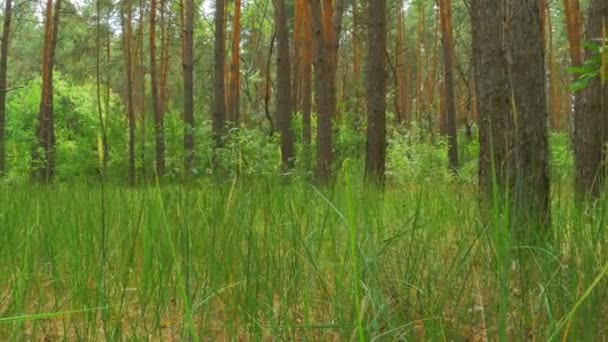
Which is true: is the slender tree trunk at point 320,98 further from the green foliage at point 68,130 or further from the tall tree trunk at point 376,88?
the green foliage at point 68,130


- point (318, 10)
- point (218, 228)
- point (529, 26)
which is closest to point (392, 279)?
point (218, 228)

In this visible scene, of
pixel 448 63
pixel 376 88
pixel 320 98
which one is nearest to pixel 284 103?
pixel 320 98

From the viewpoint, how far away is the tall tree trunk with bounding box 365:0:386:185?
876cm

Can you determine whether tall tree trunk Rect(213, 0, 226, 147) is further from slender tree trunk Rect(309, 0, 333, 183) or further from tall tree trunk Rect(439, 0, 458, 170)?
tall tree trunk Rect(439, 0, 458, 170)

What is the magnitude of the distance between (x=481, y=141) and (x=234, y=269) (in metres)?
2.97

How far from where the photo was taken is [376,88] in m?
8.77

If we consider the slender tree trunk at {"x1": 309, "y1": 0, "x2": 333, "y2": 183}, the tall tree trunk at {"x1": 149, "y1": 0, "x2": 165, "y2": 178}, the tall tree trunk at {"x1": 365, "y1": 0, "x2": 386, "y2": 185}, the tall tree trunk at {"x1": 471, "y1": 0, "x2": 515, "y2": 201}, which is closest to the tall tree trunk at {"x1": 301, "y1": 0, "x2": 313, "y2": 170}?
the slender tree trunk at {"x1": 309, "y1": 0, "x2": 333, "y2": 183}

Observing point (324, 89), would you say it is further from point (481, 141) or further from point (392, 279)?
point (392, 279)

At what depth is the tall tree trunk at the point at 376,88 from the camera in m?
8.76

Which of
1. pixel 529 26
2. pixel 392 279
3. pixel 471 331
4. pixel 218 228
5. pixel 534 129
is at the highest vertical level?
pixel 529 26

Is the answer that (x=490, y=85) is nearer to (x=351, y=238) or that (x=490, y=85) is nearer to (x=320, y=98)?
(x=351, y=238)

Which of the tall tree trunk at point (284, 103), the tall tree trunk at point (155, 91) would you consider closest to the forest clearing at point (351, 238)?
the tall tree trunk at point (284, 103)

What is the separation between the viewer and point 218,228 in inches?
85.3

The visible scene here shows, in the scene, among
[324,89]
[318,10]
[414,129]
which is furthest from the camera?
[414,129]
